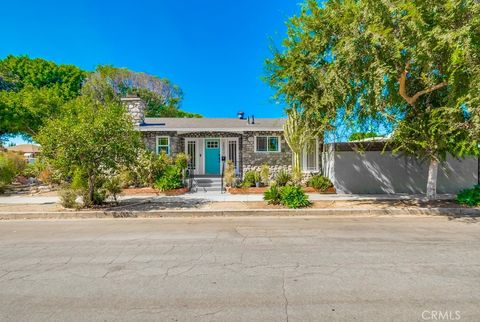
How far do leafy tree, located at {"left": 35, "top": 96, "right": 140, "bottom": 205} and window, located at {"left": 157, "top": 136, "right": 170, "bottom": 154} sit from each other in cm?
734

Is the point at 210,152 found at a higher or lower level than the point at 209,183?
higher

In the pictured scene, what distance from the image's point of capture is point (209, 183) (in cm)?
1684

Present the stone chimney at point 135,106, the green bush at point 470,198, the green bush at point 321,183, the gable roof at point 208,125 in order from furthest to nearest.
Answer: the stone chimney at point 135,106 → the gable roof at point 208,125 → the green bush at point 321,183 → the green bush at point 470,198

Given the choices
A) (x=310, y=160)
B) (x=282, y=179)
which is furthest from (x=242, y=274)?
(x=310, y=160)

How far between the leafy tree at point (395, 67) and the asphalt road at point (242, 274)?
152 inches

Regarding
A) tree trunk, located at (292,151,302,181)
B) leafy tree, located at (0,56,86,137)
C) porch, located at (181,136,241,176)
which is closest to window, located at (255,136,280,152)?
porch, located at (181,136,241,176)

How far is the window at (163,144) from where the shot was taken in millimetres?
18141

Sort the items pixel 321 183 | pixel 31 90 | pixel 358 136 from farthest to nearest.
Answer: pixel 31 90
pixel 321 183
pixel 358 136

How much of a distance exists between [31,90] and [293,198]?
2573cm

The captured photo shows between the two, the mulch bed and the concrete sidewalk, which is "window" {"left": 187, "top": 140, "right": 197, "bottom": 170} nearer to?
the mulch bed

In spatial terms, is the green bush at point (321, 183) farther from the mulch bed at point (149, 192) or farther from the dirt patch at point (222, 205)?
the mulch bed at point (149, 192)

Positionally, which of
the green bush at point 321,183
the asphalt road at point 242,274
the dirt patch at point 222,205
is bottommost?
the asphalt road at point 242,274

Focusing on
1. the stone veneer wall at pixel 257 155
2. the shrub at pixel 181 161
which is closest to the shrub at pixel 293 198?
the shrub at pixel 181 161

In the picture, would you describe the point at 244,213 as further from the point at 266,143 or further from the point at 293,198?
the point at 266,143
